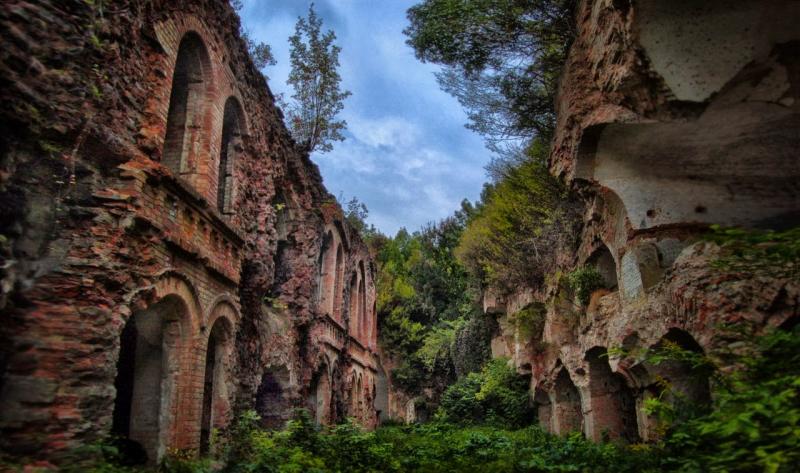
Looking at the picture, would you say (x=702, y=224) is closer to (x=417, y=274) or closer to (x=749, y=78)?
(x=749, y=78)

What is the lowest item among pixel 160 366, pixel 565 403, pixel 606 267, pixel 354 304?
pixel 565 403

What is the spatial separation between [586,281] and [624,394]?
9.69 feet

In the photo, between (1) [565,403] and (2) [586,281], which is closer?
→ (2) [586,281]

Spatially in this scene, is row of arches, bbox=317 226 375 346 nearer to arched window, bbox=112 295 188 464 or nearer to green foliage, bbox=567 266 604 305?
green foliage, bbox=567 266 604 305

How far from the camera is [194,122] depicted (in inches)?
370

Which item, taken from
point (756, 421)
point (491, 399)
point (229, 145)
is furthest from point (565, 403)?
point (756, 421)

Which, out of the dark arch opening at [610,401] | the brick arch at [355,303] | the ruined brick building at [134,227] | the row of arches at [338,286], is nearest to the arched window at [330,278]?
the row of arches at [338,286]

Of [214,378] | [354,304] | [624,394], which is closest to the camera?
[214,378]

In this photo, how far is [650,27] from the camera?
7.34 meters

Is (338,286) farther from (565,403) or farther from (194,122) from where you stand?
(194,122)

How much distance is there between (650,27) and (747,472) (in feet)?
17.9

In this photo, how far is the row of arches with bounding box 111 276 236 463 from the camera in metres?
7.35

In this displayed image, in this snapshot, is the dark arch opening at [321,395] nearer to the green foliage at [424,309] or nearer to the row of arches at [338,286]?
the row of arches at [338,286]

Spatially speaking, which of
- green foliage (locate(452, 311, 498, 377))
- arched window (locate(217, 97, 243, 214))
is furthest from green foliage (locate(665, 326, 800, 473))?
green foliage (locate(452, 311, 498, 377))
